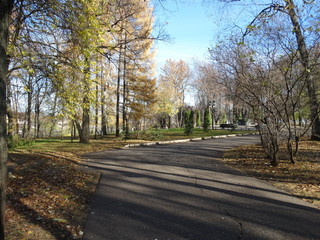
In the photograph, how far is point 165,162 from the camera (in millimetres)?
8141

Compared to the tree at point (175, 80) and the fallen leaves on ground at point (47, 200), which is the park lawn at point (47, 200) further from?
the tree at point (175, 80)

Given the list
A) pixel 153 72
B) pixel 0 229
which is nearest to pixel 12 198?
pixel 0 229

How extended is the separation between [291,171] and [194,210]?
181 inches

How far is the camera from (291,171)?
679 cm

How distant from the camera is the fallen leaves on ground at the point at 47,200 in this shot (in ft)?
10.5

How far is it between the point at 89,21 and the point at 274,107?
6.80 m

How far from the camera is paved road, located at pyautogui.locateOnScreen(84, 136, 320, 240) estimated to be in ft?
10.2

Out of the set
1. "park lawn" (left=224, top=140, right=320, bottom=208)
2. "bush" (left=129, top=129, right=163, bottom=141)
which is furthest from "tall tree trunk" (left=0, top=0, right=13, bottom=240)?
"bush" (left=129, top=129, right=163, bottom=141)

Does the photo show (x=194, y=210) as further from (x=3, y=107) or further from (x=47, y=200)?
(x=3, y=107)

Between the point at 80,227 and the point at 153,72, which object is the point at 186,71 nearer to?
the point at 153,72

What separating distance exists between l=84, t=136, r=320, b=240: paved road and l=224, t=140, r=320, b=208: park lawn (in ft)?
1.57

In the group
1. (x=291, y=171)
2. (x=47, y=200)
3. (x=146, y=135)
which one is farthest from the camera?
(x=146, y=135)

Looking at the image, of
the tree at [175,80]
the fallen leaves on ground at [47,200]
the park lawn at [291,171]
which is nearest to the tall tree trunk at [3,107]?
the fallen leaves on ground at [47,200]

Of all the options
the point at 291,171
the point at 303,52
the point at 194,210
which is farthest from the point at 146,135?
the point at 194,210
